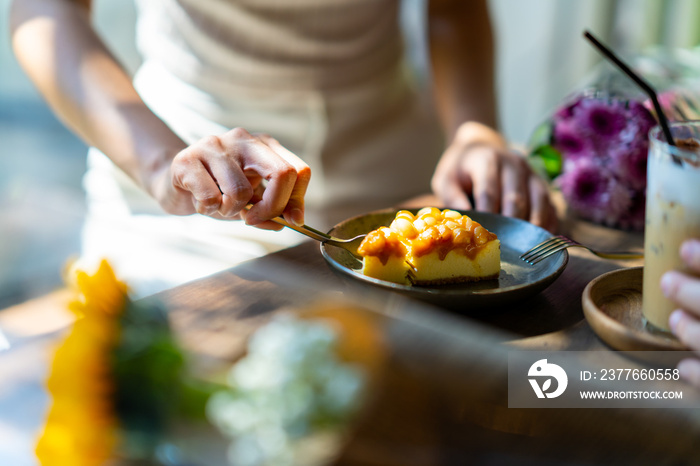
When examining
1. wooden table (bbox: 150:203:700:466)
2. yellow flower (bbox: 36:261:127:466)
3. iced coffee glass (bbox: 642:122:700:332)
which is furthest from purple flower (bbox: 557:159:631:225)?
yellow flower (bbox: 36:261:127:466)

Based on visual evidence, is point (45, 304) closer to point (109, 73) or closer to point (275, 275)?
point (275, 275)

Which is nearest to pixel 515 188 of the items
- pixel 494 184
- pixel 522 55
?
pixel 494 184

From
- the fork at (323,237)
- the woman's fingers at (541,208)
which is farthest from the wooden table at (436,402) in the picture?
the woman's fingers at (541,208)

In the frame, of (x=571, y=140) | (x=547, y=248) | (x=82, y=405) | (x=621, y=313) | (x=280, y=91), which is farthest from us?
(x=280, y=91)

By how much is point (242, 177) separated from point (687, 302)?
522 mm

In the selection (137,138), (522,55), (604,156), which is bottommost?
(522,55)

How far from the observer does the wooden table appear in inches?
14.7

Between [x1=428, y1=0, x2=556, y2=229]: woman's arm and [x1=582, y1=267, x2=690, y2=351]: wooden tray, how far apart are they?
0.26 m

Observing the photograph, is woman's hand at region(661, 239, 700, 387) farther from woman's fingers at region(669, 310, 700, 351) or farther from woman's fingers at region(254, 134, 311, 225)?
woman's fingers at region(254, 134, 311, 225)

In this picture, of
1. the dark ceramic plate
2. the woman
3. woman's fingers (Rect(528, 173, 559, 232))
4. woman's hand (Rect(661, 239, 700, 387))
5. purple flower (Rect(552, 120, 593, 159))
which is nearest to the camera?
woman's hand (Rect(661, 239, 700, 387))

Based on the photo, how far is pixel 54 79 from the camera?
44.2 inches

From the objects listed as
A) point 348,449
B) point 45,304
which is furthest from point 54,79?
point 348,449

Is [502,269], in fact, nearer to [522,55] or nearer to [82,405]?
[82,405]

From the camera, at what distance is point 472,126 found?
1.35 metres
